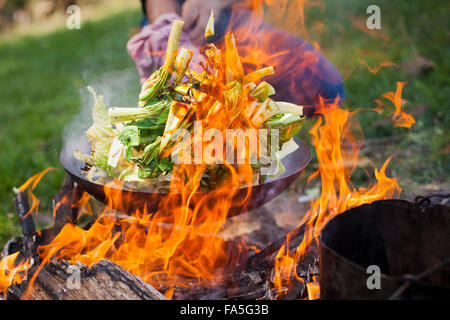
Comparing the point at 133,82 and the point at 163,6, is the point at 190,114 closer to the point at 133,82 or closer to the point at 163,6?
the point at 163,6

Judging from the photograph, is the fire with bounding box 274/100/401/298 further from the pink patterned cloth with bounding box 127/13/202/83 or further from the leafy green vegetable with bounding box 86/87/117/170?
the leafy green vegetable with bounding box 86/87/117/170

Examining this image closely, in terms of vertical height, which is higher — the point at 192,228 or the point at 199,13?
the point at 199,13

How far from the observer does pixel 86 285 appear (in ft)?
6.51

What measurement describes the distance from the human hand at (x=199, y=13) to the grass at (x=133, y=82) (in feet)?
3.44

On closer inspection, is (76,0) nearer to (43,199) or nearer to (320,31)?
(320,31)

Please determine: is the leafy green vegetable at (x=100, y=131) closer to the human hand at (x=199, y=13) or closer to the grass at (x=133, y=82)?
the human hand at (x=199, y=13)

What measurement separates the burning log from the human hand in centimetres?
176

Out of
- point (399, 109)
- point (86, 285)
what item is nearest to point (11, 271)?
point (86, 285)

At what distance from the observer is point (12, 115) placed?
19.8 feet

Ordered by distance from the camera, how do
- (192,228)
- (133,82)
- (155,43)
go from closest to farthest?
1. (192,228)
2. (155,43)
3. (133,82)

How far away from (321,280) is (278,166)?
75 cm

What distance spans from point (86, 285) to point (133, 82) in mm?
4209

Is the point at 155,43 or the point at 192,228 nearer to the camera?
the point at 192,228

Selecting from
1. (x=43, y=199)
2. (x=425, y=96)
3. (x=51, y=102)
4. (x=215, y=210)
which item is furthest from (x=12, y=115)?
(x=425, y=96)
